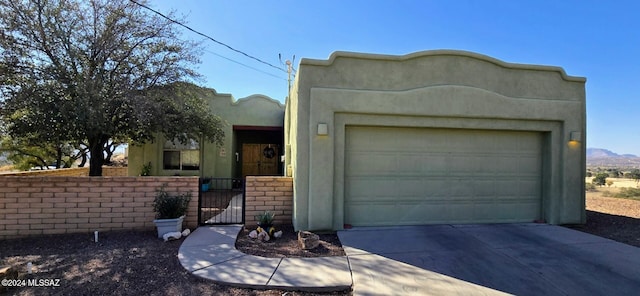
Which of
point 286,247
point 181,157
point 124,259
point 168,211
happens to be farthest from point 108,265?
point 181,157

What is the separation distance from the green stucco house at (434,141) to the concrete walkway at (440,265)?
82cm

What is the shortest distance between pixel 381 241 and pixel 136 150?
11592 mm

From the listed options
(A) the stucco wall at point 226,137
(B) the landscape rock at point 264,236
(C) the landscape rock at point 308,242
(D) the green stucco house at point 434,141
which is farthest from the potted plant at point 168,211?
(A) the stucco wall at point 226,137

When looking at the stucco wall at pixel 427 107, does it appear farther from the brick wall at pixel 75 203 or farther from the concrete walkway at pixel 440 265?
the brick wall at pixel 75 203

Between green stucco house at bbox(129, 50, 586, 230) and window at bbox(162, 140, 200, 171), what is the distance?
799cm

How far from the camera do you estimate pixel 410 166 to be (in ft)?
21.8

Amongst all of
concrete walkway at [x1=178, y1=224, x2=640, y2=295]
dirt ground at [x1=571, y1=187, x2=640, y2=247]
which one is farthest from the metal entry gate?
dirt ground at [x1=571, y1=187, x2=640, y2=247]

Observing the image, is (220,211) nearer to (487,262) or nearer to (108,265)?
(108,265)

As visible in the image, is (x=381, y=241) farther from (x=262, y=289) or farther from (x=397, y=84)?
(x=397, y=84)

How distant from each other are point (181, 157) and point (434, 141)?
10.8 meters

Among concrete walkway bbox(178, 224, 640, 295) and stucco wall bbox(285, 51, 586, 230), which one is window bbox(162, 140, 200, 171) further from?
stucco wall bbox(285, 51, 586, 230)

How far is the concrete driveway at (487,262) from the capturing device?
3.72 meters

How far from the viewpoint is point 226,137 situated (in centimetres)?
1323

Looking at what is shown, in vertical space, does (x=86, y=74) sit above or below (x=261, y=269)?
above
